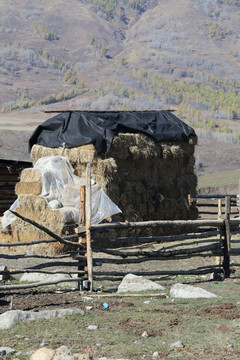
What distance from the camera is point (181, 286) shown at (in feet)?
29.2

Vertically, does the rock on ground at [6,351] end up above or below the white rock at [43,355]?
below

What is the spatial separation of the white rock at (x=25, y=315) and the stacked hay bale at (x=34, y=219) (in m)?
7.75

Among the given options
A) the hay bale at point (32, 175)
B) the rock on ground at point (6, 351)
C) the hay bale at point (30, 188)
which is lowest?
the hay bale at point (30, 188)

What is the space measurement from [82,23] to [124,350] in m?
188

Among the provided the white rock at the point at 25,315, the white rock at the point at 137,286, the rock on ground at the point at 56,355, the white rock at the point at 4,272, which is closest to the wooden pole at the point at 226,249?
the white rock at the point at 137,286

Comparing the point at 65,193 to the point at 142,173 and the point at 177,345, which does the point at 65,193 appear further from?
the point at 177,345

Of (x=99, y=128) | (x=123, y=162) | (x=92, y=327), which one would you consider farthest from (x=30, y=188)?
(x=92, y=327)

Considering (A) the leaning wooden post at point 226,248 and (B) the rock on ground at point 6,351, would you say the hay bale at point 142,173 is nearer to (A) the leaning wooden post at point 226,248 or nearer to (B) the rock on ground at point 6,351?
(A) the leaning wooden post at point 226,248

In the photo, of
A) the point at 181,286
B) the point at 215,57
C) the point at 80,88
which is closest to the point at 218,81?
the point at 215,57

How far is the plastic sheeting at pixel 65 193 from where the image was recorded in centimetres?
1612

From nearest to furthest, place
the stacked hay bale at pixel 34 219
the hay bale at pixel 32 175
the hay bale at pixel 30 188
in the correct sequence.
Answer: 1. the stacked hay bale at pixel 34 219
2. the hay bale at pixel 30 188
3. the hay bale at pixel 32 175

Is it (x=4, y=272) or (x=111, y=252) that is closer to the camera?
(x=4, y=272)

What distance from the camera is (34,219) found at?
15844 mm

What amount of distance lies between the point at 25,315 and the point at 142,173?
12.1 metres
